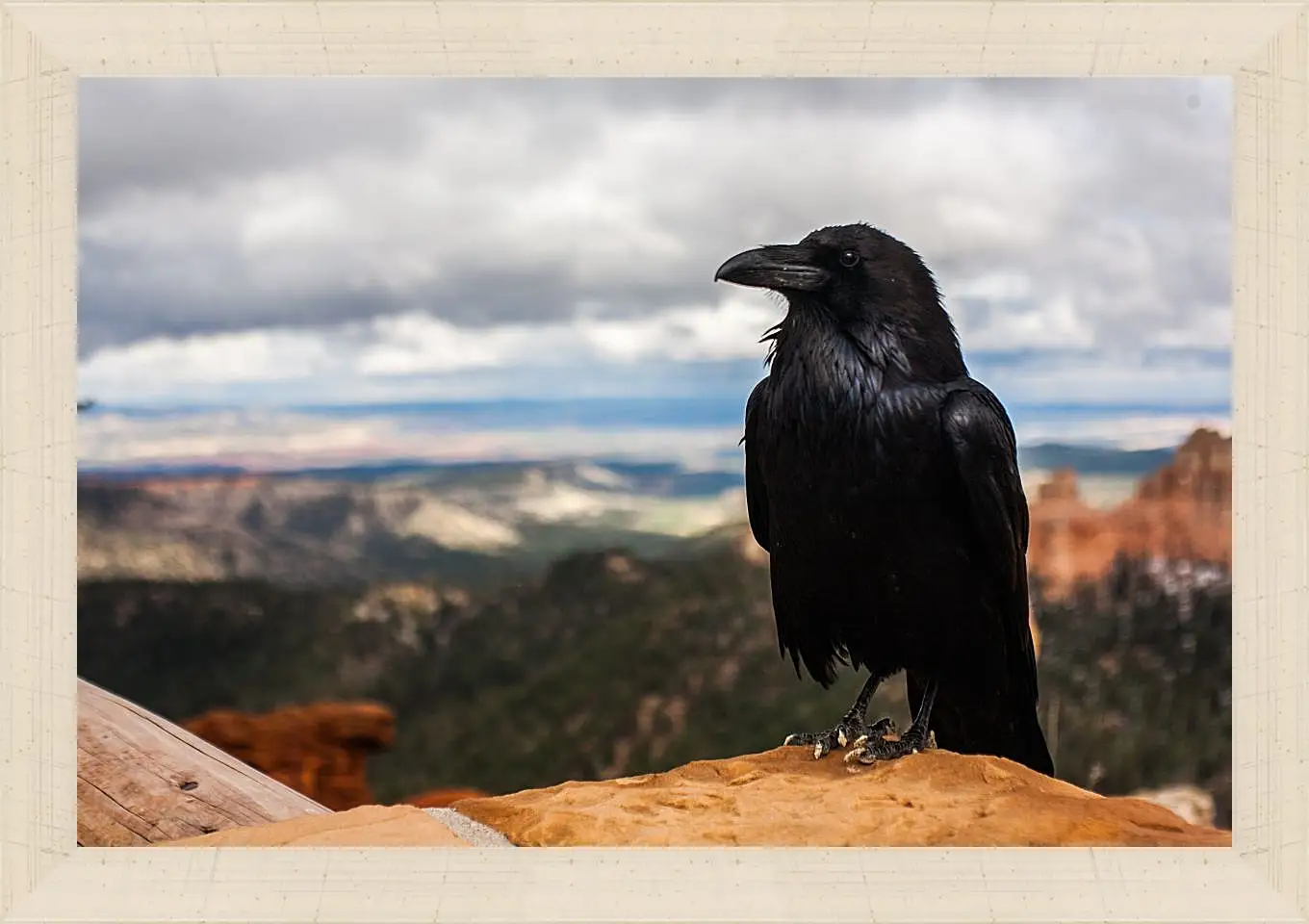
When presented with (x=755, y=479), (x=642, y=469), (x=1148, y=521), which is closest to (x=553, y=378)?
(x=642, y=469)

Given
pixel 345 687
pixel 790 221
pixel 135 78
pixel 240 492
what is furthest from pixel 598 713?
pixel 135 78

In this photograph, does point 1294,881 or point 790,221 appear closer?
point 1294,881

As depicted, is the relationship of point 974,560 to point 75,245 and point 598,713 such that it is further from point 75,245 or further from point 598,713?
point 75,245

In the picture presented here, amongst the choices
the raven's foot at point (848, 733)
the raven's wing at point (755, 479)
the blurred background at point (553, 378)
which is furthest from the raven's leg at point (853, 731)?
the blurred background at point (553, 378)

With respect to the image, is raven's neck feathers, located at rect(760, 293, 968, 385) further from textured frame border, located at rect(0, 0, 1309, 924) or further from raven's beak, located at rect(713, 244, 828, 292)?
textured frame border, located at rect(0, 0, 1309, 924)

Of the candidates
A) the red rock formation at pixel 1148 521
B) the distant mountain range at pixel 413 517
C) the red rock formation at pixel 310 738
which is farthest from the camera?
the red rock formation at pixel 310 738

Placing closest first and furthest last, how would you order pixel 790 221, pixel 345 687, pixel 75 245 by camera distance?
1. pixel 75 245
2. pixel 790 221
3. pixel 345 687

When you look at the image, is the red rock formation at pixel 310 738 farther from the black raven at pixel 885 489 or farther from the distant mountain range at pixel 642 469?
the black raven at pixel 885 489
